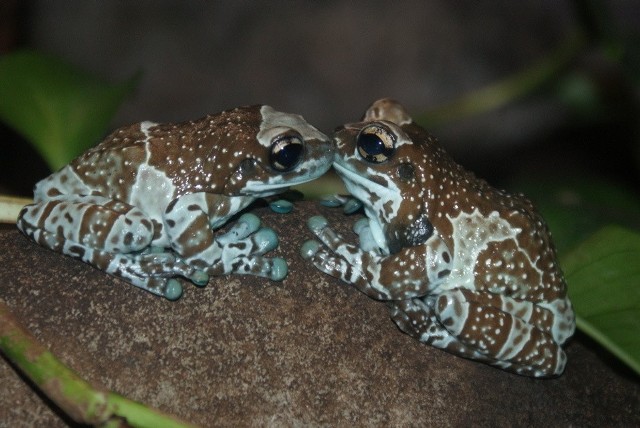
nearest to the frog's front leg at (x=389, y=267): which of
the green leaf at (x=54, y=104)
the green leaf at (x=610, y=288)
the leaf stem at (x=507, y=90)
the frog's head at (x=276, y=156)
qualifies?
the frog's head at (x=276, y=156)

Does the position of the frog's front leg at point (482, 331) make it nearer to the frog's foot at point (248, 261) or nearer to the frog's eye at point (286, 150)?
the frog's foot at point (248, 261)

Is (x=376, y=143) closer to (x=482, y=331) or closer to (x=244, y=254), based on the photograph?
(x=244, y=254)

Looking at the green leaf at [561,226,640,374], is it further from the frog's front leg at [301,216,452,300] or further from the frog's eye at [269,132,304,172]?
the frog's eye at [269,132,304,172]

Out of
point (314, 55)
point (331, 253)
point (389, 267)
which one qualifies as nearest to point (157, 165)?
point (331, 253)

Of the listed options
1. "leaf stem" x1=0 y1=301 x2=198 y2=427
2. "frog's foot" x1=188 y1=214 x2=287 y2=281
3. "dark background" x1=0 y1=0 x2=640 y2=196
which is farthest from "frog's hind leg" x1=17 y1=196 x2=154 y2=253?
"dark background" x1=0 y1=0 x2=640 y2=196

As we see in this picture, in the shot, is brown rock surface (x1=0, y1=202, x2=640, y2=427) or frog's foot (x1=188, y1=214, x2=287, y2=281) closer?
brown rock surface (x1=0, y1=202, x2=640, y2=427)
